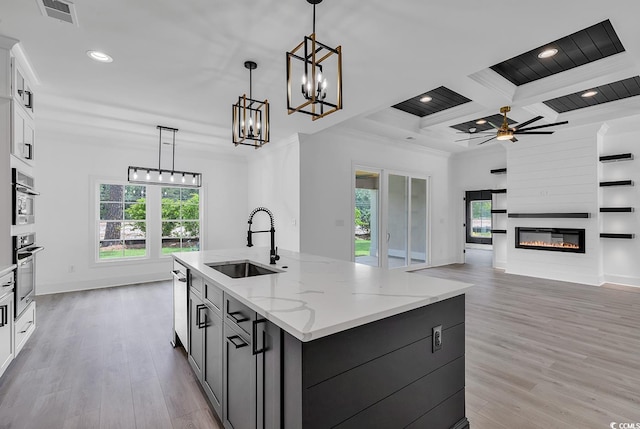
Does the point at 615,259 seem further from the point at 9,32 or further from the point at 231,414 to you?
the point at 9,32

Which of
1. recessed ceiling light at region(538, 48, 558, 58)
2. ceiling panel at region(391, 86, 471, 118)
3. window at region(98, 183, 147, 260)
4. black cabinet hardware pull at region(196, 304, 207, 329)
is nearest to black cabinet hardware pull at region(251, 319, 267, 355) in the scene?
black cabinet hardware pull at region(196, 304, 207, 329)

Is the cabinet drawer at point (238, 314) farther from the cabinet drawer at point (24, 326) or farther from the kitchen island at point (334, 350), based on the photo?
the cabinet drawer at point (24, 326)

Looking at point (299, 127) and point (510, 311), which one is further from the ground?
point (299, 127)

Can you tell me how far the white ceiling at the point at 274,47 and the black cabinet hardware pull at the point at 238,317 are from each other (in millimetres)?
1968

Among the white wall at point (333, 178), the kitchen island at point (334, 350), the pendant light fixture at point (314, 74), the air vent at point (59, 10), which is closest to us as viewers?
the kitchen island at point (334, 350)

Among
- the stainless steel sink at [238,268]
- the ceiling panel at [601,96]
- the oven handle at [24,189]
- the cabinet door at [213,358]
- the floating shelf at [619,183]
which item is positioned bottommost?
the cabinet door at [213,358]

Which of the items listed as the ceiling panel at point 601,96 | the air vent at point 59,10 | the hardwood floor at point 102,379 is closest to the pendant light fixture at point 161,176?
the hardwood floor at point 102,379

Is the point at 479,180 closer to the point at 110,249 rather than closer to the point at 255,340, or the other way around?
the point at 255,340

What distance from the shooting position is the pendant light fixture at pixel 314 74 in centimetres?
180

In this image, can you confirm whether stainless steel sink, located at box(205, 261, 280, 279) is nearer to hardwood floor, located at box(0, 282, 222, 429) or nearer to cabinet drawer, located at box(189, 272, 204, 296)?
cabinet drawer, located at box(189, 272, 204, 296)

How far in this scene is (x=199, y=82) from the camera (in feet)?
10.8

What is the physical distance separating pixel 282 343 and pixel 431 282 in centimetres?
104

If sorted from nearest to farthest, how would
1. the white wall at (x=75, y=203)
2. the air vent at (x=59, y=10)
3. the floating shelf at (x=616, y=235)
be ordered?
the air vent at (x=59, y=10) → the white wall at (x=75, y=203) → the floating shelf at (x=616, y=235)

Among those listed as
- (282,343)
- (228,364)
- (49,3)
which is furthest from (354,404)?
(49,3)
